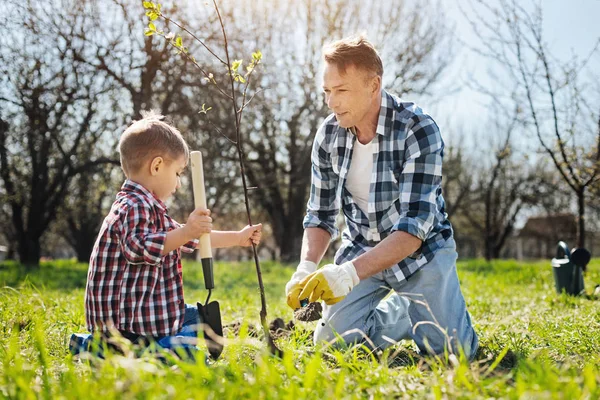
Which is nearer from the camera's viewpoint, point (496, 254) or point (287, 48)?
point (287, 48)

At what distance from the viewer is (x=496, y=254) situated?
24.9m

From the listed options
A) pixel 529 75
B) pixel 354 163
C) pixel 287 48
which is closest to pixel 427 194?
pixel 354 163

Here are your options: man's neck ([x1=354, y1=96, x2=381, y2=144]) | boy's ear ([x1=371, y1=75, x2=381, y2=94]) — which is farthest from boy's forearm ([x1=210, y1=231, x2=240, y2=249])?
boy's ear ([x1=371, y1=75, x2=381, y2=94])

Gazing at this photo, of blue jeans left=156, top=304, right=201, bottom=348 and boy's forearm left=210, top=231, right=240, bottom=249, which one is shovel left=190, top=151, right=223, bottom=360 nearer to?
blue jeans left=156, top=304, right=201, bottom=348

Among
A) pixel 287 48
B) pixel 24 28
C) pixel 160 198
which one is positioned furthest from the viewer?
pixel 287 48

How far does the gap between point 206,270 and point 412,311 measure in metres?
1.27

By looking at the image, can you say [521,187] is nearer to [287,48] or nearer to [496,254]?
[496,254]

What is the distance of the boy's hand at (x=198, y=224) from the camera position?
254cm

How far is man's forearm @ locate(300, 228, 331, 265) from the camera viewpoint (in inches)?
127

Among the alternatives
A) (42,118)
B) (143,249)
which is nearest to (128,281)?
(143,249)

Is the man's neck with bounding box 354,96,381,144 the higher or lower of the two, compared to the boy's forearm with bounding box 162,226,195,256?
higher

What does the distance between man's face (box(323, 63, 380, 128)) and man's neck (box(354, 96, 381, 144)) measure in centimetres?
9

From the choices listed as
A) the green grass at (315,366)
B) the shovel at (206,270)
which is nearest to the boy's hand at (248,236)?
the shovel at (206,270)

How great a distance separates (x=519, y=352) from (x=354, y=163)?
4.39 ft
